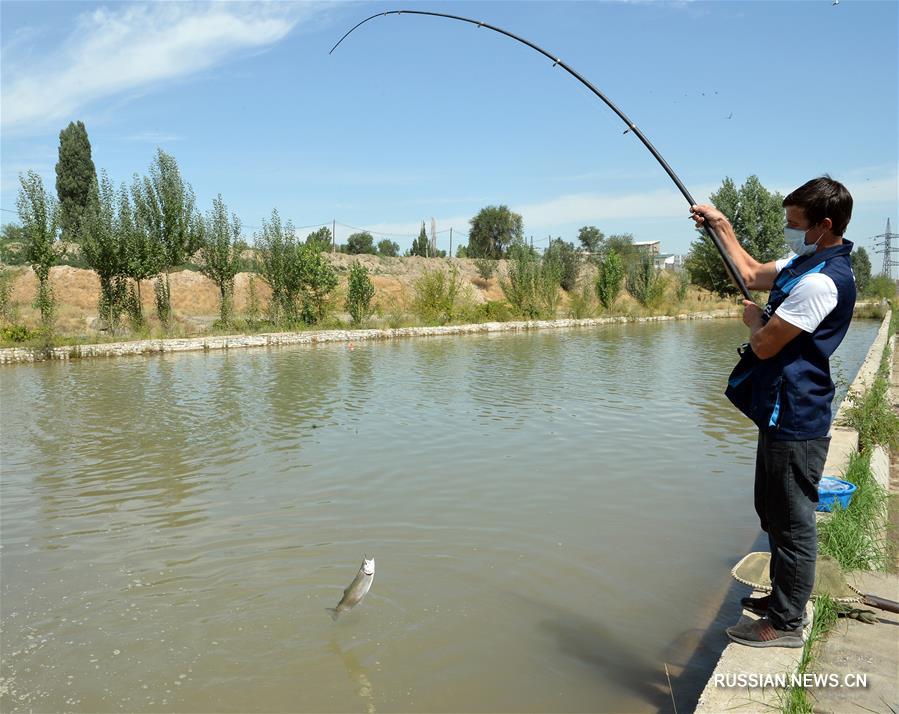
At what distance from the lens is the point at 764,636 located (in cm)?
292

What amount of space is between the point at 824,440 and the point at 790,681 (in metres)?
0.92

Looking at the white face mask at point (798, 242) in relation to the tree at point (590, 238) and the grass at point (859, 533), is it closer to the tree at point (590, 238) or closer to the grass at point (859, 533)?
the grass at point (859, 533)

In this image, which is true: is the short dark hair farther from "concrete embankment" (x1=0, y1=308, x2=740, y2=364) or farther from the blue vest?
"concrete embankment" (x1=0, y1=308, x2=740, y2=364)

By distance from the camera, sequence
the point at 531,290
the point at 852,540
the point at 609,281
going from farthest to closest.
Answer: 1. the point at 609,281
2. the point at 531,290
3. the point at 852,540

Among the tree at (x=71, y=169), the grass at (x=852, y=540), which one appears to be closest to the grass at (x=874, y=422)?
the grass at (x=852, y=540)

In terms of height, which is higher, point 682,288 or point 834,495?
point 682,288

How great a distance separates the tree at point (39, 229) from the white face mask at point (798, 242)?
A: 21430 mm

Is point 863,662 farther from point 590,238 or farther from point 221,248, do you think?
point 590,238

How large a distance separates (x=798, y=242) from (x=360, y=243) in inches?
2661

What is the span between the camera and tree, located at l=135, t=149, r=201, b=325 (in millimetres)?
24344

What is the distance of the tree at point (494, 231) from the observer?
206ft

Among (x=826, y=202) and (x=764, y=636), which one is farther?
(x=764, y=636)

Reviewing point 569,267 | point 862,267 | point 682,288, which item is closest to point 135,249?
point 682,288

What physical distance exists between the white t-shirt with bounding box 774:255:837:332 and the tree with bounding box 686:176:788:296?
43.4 metres
